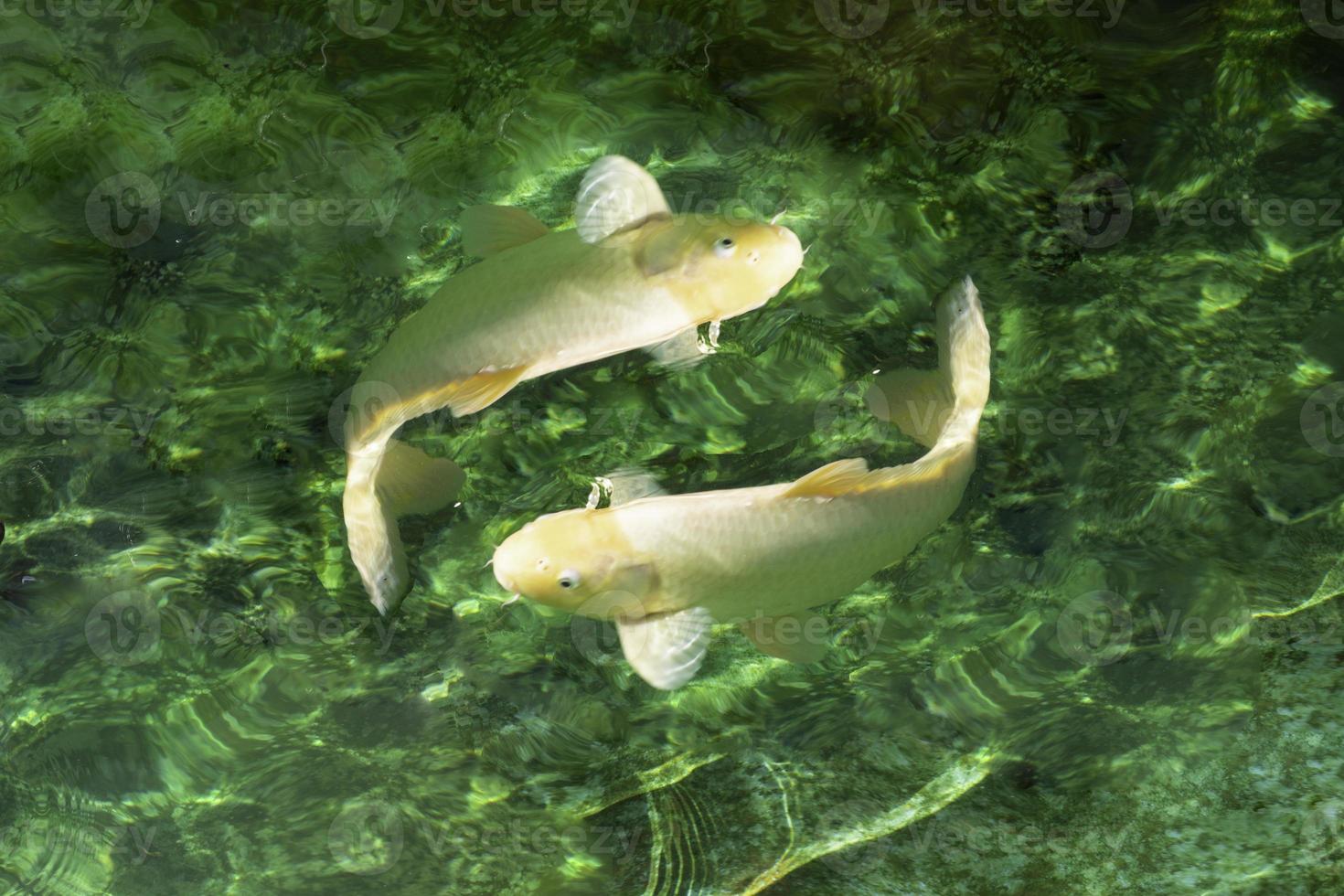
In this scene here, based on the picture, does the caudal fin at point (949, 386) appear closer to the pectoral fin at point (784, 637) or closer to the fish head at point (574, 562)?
the pectoral fin at point (784, 637)

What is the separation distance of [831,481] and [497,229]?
60.2 inches

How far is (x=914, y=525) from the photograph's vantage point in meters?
3.55

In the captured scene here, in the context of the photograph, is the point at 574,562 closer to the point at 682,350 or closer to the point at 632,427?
the point at 632,427

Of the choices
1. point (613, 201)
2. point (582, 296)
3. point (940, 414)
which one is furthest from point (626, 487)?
point (940, 414)

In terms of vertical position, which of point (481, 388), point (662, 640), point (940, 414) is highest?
point (481, 388)

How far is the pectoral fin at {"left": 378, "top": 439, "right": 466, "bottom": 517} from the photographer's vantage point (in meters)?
4.03

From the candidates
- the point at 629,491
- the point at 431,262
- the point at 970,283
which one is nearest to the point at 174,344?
the point at 431,262

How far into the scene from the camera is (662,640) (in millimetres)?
3584

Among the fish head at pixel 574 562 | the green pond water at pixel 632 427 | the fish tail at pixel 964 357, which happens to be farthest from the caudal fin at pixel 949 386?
the fish head at pixel 574 562

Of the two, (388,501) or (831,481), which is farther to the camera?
(388,501)

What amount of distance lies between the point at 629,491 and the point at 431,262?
1406mm

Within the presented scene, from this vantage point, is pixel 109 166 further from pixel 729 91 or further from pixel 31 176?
pixel 729 91

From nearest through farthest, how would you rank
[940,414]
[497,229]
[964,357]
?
[497,229] → [964,357] → [940,414]

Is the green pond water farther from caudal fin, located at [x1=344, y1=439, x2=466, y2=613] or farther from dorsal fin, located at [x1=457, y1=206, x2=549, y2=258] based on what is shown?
dorsal fin, located at [x1=457, y1=206, x2=549, y2=258]
